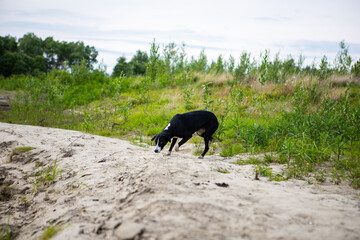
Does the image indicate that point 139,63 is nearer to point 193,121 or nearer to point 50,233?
point 193,121

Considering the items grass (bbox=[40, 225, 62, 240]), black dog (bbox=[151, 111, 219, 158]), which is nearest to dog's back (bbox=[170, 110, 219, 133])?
black dog (bbox=[151, 111, 219, 158])

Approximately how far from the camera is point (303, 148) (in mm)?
4719

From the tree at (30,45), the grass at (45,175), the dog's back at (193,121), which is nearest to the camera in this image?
the grass at (45,175)

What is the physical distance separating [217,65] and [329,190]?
12343 mm

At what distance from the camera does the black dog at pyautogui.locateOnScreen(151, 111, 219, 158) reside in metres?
5.31

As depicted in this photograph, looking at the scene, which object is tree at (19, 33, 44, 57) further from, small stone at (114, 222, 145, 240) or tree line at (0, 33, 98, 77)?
small stone at (114, 222, 145, 240)

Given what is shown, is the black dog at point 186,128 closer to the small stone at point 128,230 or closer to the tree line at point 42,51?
the small stone at point 128,230

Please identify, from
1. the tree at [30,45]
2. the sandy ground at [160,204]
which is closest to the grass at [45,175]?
the sandy ground at [160,204]

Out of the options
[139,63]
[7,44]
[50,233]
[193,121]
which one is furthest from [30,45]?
[50,233]

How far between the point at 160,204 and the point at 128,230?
42cm

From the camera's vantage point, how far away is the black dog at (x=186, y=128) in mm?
5309

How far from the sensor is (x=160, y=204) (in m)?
2.33

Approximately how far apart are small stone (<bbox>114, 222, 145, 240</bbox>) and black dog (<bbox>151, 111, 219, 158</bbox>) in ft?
10.1

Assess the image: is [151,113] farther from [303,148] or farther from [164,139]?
[303,148]
